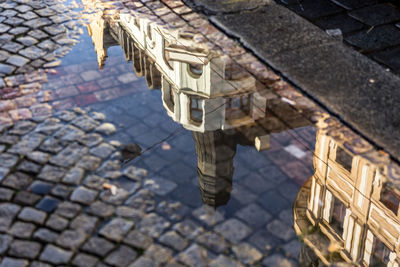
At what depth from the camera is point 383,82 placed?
18.3 feet

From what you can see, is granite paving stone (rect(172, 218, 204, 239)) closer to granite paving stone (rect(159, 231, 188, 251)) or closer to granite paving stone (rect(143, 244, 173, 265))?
granite paving stone (rect(159, 231, 188, 251))

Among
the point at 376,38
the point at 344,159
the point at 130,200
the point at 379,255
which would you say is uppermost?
the point at 376,38

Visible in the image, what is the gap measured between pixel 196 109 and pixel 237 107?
43cm

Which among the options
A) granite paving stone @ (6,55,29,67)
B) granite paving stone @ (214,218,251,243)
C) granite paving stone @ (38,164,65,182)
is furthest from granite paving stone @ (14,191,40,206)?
granite paving stone @ (6,55,29,67)

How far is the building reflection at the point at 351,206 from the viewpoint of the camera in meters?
4.00

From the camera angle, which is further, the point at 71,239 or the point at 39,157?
the point at 39,157

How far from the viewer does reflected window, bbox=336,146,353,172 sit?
4.69 meters

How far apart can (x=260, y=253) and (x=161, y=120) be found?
2046mm

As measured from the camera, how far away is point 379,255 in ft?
13.1

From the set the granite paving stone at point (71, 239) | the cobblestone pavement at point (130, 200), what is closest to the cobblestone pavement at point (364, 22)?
the cobblestone pavement at point (130, 200)

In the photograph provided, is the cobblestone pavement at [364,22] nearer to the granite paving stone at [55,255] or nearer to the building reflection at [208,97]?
the building reflection at [208,97]

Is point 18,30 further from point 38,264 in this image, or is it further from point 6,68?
point 38,264

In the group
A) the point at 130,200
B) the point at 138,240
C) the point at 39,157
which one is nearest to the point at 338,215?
the point at 138,240

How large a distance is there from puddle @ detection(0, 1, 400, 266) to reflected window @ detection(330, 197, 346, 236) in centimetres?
1
